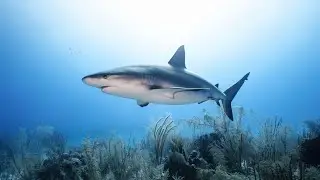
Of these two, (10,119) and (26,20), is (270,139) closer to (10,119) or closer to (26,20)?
(26,20)

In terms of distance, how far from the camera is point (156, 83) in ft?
20.8

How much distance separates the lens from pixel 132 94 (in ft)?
20.3

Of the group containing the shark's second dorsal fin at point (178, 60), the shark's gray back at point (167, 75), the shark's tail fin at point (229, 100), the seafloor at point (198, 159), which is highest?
the shark's second dorsal fin at point (178, 60)

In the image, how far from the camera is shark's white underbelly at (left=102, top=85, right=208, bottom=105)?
5961 millimetres

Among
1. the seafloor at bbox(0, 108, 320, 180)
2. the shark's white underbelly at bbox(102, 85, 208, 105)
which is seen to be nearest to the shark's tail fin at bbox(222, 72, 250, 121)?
the seafloor at bbox(0, 108, 320, 180)

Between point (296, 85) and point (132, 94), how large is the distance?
185484 mm

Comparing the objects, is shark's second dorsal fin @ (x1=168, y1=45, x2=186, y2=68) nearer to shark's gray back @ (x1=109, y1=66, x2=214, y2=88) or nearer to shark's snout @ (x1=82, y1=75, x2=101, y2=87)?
shark's gray back @ (x1=109, y1=66, x2=214, y2=88)

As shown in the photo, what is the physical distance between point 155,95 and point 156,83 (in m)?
0.26

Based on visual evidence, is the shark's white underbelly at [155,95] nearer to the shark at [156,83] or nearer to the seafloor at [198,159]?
the shark at [156,83]

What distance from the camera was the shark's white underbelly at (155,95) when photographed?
235 inches

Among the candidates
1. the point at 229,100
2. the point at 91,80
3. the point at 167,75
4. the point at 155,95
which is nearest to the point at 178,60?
the point at 167,75

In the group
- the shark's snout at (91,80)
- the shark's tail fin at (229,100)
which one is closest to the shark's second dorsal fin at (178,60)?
the shark's tail fin at (229,100)

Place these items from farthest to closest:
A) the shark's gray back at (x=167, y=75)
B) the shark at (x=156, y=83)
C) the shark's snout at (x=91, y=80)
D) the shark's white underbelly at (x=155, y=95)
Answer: the shark's gray back at (x=167, y=75) < the shark's white underbelly at (x=155, y=95) < the shark at (x=156, y=83) < the shark's snout at (x=91, y=80)

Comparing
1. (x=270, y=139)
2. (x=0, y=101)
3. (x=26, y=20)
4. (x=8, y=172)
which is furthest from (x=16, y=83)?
(x=270, y=139)
